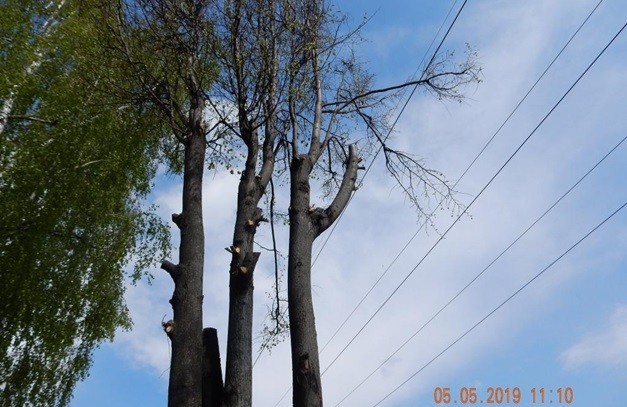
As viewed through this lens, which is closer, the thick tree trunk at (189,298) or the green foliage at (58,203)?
the thick tree trunk at (189,298)

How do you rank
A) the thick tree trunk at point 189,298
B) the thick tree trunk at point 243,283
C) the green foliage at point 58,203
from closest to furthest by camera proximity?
the thick tree trunk at point 189,298
the thick tree trunk at point 243,283
the green foliage at point 58,203

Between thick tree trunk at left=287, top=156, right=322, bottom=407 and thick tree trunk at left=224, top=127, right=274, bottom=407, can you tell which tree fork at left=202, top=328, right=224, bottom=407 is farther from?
thick tree trunk at left=287, top=156, right=322, bottom=407

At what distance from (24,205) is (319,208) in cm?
685

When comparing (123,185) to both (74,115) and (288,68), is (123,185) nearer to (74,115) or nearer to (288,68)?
(74,115)

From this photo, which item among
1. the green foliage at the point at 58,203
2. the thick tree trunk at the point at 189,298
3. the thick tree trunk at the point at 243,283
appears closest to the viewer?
the thick tree trunk at the point at 189,298

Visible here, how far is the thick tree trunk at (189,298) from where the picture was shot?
5082mm

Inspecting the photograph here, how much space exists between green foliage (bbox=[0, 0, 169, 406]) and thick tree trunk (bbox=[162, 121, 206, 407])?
171 inches

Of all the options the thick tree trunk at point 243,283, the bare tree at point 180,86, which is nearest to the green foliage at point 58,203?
the bare tree at point 180,86

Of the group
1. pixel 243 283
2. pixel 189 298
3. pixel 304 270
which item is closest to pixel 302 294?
pixel 304 270

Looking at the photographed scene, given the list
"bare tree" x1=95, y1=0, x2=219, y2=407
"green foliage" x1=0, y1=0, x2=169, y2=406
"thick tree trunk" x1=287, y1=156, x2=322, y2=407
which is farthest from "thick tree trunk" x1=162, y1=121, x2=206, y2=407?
"green foliage" x1=0, y1=0, x2=169, y2=406

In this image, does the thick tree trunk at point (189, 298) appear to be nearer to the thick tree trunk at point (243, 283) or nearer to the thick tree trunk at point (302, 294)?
the thick tree trunk at point (243, 283)

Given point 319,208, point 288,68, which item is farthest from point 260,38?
point 319,208

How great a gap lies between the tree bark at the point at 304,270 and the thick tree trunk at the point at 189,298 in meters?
0.72

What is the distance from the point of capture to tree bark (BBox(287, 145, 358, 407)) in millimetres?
5137
